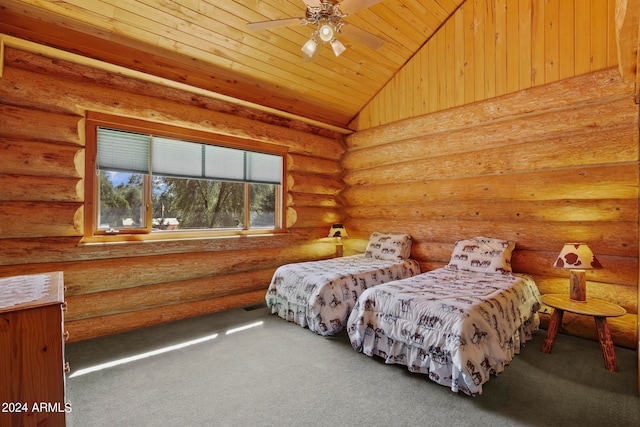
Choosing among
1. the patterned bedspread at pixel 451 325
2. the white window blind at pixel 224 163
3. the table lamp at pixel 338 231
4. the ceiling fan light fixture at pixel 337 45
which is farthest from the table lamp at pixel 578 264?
the white window blind at pixel 224 163

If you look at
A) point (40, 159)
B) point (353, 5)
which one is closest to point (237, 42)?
point (353, 5)

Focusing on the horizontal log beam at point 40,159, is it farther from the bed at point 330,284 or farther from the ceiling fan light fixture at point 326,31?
the ceiling fan light fixture at point 326,31

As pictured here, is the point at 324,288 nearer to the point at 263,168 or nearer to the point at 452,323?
the point at 452,323

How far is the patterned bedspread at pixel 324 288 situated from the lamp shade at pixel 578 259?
1.88 metres

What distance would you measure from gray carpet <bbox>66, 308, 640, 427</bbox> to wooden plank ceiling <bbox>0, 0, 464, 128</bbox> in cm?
306

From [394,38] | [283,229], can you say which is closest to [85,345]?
[283,229]

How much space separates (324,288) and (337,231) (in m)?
2.05

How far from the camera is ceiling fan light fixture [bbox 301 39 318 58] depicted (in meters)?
2.90

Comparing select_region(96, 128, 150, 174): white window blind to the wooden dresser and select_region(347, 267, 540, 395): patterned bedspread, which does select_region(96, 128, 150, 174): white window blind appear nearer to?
the wooden dresser

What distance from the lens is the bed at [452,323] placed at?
2.31 metres

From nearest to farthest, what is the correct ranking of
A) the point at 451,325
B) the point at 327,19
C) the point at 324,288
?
the point at 451,325 → the point at 327,19 → the point at 324,288

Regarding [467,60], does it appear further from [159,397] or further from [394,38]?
[159,397]

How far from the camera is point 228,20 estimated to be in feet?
11.4

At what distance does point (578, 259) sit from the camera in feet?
9.49
